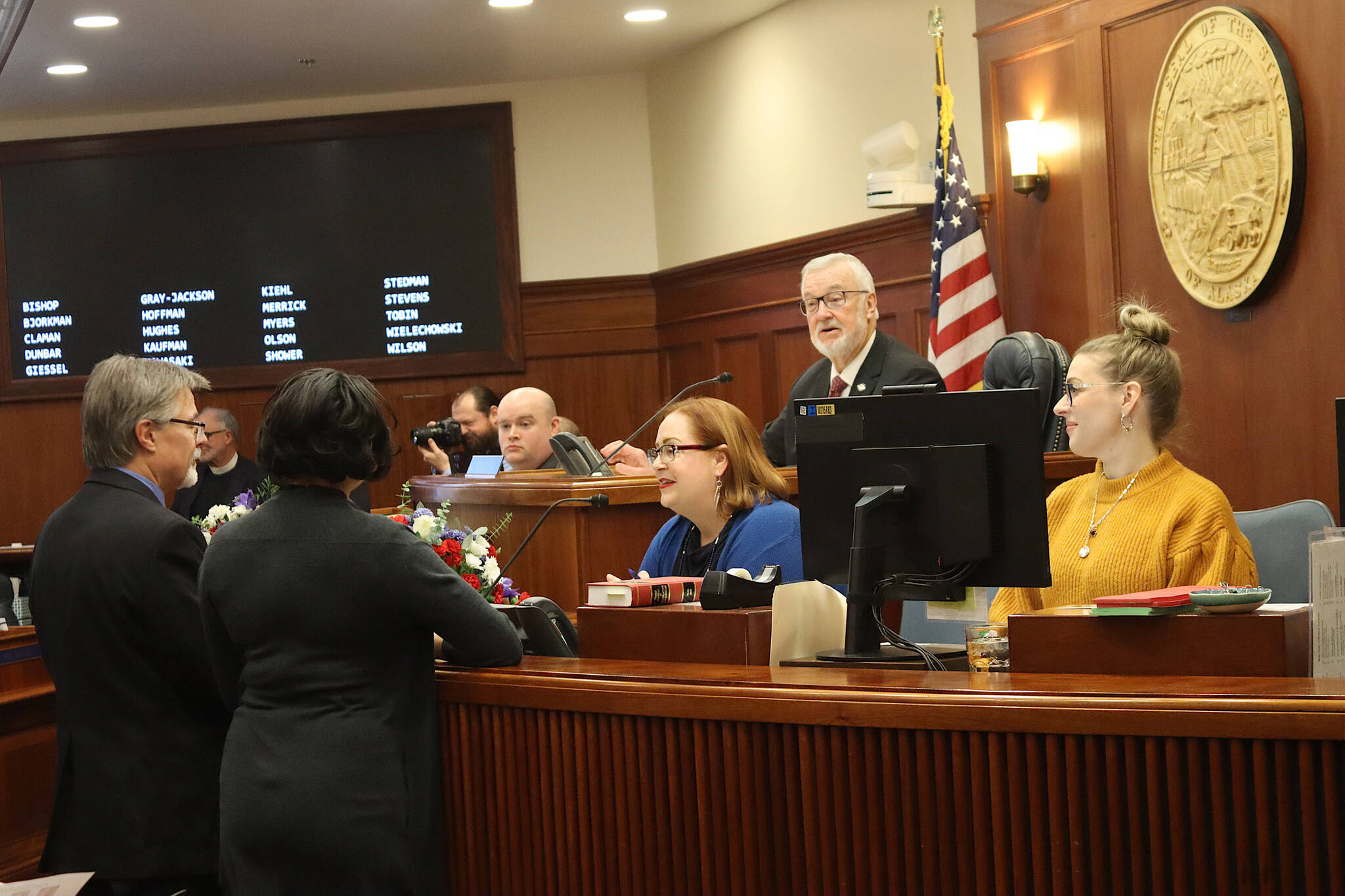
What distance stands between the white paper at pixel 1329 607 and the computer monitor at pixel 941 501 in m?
0.38

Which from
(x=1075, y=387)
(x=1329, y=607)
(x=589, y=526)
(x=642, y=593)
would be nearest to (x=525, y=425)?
(x=589, y=526)

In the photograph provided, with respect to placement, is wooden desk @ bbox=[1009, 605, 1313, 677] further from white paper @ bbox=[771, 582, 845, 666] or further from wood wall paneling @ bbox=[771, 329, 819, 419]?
wood wall paneling @ bbox=[771, 329, 819, 419]

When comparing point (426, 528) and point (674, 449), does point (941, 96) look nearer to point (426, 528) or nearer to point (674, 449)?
point (674, 449)

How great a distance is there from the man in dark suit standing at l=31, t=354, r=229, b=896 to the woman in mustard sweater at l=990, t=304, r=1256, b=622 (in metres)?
1.58

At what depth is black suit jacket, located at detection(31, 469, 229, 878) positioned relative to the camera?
8.02 feet

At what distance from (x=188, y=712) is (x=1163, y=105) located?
4.04 meters

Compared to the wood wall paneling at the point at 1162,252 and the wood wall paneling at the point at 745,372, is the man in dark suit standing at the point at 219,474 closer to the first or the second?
the wood wall paneling at the point at 745,372

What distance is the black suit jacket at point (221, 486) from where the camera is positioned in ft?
20.7

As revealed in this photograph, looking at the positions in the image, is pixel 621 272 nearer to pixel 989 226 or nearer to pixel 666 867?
pixel 989 226

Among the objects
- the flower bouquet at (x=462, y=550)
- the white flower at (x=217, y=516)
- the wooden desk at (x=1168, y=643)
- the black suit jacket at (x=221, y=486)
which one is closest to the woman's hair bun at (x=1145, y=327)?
the wooden desk at (x=1168, y=643)

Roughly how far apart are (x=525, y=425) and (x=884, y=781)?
11.4ft

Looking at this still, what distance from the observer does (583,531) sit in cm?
398

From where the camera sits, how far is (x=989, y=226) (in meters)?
6.02

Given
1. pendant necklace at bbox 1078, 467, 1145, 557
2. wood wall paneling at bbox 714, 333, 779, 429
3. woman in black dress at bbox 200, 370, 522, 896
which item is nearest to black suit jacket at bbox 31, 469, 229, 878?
woman in black dress at bbox 200, 370, 522, 896
